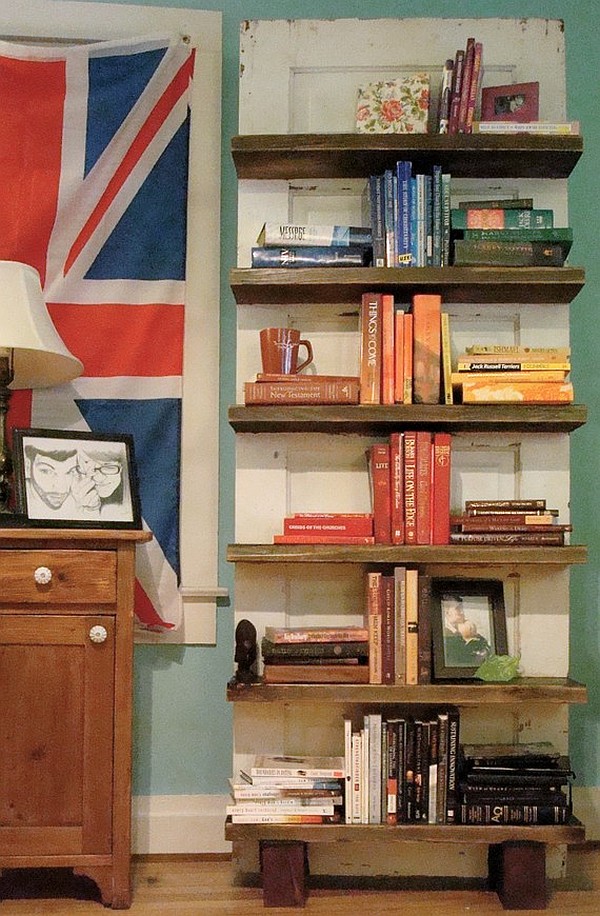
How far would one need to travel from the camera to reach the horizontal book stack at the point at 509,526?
217 centimetres

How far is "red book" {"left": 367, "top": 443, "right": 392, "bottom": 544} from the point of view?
7.16 ft

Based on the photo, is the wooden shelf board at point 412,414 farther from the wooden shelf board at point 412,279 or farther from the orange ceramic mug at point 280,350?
the wooden shelf board at point 412,279

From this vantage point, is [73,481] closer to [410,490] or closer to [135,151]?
[410,490]

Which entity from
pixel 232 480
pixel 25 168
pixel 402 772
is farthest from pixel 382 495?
pixel 25 168

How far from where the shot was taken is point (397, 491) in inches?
86.0

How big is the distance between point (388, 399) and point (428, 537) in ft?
1.08

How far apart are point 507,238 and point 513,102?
367mm

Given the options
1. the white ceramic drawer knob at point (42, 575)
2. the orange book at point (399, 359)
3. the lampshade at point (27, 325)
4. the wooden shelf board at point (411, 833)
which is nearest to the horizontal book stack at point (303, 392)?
the orange book at point (399, 359)

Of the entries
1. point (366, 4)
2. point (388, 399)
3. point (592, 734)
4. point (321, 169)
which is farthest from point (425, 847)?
point (366, 4)

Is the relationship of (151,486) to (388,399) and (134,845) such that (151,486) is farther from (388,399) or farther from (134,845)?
(134,845)

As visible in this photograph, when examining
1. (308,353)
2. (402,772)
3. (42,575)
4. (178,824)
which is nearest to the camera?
(42,575)

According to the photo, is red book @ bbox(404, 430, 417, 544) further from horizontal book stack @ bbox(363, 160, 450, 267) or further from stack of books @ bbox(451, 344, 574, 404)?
horizontal book stack @ bbox(363, 160, 450, 267)

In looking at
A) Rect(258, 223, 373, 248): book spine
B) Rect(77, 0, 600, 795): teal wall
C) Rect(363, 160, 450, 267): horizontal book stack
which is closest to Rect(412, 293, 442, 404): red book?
Rect(363, 160, 450, 267): horizontal book stack

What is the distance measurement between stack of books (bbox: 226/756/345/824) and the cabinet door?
0.98ft
